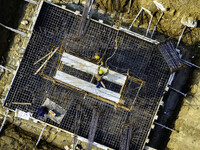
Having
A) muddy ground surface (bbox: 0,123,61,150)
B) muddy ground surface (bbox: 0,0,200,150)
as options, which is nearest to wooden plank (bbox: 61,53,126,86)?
muddy ground surface (bbox: 0,0,200,150)

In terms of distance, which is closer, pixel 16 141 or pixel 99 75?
pixel 99 75

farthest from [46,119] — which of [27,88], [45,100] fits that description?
[27,88]

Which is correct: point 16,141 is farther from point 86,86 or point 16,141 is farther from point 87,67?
point 87,67

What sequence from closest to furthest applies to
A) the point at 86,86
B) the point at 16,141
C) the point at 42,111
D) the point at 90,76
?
the point at 86,86
the point at 42,111
the point at 90,76
the point at 16,141

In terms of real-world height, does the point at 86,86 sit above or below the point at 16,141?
above

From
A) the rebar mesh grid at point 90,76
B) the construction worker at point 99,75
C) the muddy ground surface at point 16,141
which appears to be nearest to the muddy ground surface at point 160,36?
the muddy ground surface at point 16,141

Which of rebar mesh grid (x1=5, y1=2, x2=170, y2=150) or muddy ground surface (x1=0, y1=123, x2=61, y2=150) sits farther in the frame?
→ muddy ground surface (x1=0, y1=123, x2=61, y2=150)

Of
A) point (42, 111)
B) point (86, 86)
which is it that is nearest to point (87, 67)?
point (86, 86)

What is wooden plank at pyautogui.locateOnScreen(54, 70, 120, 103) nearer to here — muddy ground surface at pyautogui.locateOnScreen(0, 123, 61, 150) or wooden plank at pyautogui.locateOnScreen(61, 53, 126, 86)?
wooden plank at pyautogui.locateOnScreen(61, 53, 126, 86)
